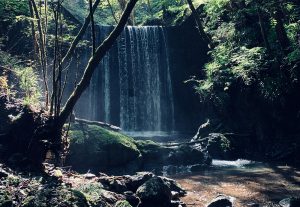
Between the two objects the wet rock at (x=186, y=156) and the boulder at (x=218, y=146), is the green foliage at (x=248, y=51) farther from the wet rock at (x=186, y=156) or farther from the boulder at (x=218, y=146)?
the wet rock at (x=186, y=156)

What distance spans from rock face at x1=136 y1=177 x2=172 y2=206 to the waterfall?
44.4 ft

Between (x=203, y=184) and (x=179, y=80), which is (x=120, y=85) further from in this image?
(x=203, y=184)

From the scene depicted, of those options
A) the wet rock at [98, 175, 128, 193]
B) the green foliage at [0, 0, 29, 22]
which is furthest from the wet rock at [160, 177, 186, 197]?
the green foliage at [0, 0, 29, 22]

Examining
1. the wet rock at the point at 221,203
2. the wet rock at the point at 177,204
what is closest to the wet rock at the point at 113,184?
the wet rock at the point at 177,204

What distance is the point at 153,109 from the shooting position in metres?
23.6

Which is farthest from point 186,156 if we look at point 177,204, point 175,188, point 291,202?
point 291,202

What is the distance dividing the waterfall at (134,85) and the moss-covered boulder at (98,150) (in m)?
9.07

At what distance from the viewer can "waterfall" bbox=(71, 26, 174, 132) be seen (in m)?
22.5

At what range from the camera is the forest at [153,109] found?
25.2ft

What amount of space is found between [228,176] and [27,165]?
303 inches

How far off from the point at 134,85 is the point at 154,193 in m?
15.2

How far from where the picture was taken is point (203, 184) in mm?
11656

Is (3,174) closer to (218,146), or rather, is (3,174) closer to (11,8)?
(11,8)

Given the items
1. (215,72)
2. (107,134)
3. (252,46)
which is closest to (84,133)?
(107,134)
